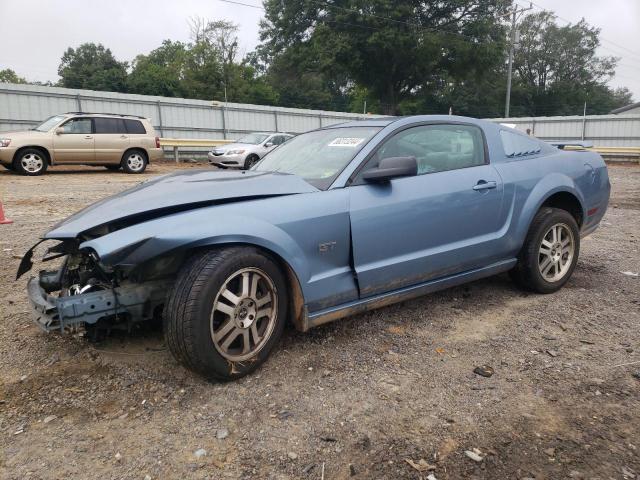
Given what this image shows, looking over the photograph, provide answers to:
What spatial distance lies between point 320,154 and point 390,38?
36083mm

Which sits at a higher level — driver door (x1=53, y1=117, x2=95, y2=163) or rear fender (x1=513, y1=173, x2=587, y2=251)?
driver door (x1=53, y1=117, x2=95, y2=163)

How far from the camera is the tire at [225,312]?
8.12 ft

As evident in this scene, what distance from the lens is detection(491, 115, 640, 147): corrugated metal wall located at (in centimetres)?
2657

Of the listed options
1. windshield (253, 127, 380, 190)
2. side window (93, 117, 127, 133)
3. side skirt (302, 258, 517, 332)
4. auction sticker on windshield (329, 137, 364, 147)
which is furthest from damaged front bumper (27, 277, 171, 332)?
side window (93, 117, 127, 133)

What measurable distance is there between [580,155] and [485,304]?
1706mm

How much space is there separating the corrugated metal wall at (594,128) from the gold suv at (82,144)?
19.8 meters

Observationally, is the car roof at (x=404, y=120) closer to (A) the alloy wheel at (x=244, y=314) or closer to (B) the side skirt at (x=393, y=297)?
(B) the side skirt at (x=393, y=297)

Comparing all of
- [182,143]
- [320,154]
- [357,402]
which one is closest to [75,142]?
A: [182,143]

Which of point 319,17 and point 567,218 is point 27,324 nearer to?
point 567,218

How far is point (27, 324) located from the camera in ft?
11.3

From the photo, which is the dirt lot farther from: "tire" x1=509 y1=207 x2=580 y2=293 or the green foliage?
the green foliage

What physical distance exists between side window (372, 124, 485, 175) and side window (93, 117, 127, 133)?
1275 cm

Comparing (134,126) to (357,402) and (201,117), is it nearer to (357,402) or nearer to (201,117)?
(201,117)

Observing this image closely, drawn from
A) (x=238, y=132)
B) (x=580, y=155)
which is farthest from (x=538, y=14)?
(x=580, y=155)
